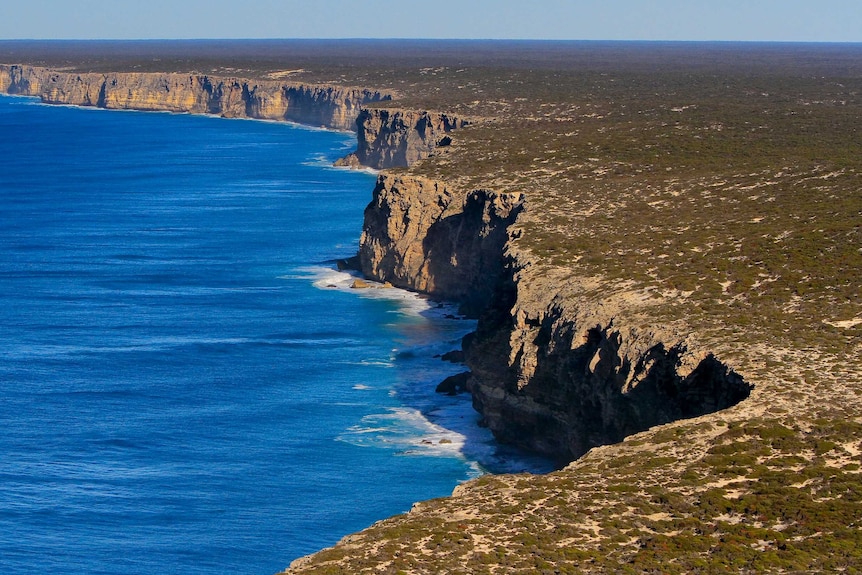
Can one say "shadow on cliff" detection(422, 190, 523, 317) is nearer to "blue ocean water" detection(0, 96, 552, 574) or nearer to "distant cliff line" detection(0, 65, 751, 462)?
"distant cliff line" detection(0, 65, 751, 462)

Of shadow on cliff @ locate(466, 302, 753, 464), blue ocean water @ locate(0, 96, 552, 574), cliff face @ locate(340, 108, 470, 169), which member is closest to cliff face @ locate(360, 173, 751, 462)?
shadow on cliff @ locate(466, 302, 753, 464)

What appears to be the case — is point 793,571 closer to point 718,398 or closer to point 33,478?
point 718,398

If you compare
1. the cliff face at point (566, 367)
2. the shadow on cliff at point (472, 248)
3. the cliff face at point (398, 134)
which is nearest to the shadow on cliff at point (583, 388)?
the cliff face at point (566, 367)

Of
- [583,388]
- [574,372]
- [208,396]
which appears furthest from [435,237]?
[583,388]

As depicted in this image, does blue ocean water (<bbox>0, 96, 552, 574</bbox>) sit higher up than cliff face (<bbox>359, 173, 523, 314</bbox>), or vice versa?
cliff face (<bbox>359, 173, 523, 314</bbox>)

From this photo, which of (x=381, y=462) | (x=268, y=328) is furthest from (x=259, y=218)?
(x=381, y=462)

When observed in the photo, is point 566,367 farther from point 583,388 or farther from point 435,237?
point 435,237

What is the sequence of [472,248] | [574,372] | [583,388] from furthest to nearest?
[472,248] < [574,372] < [583,388]
